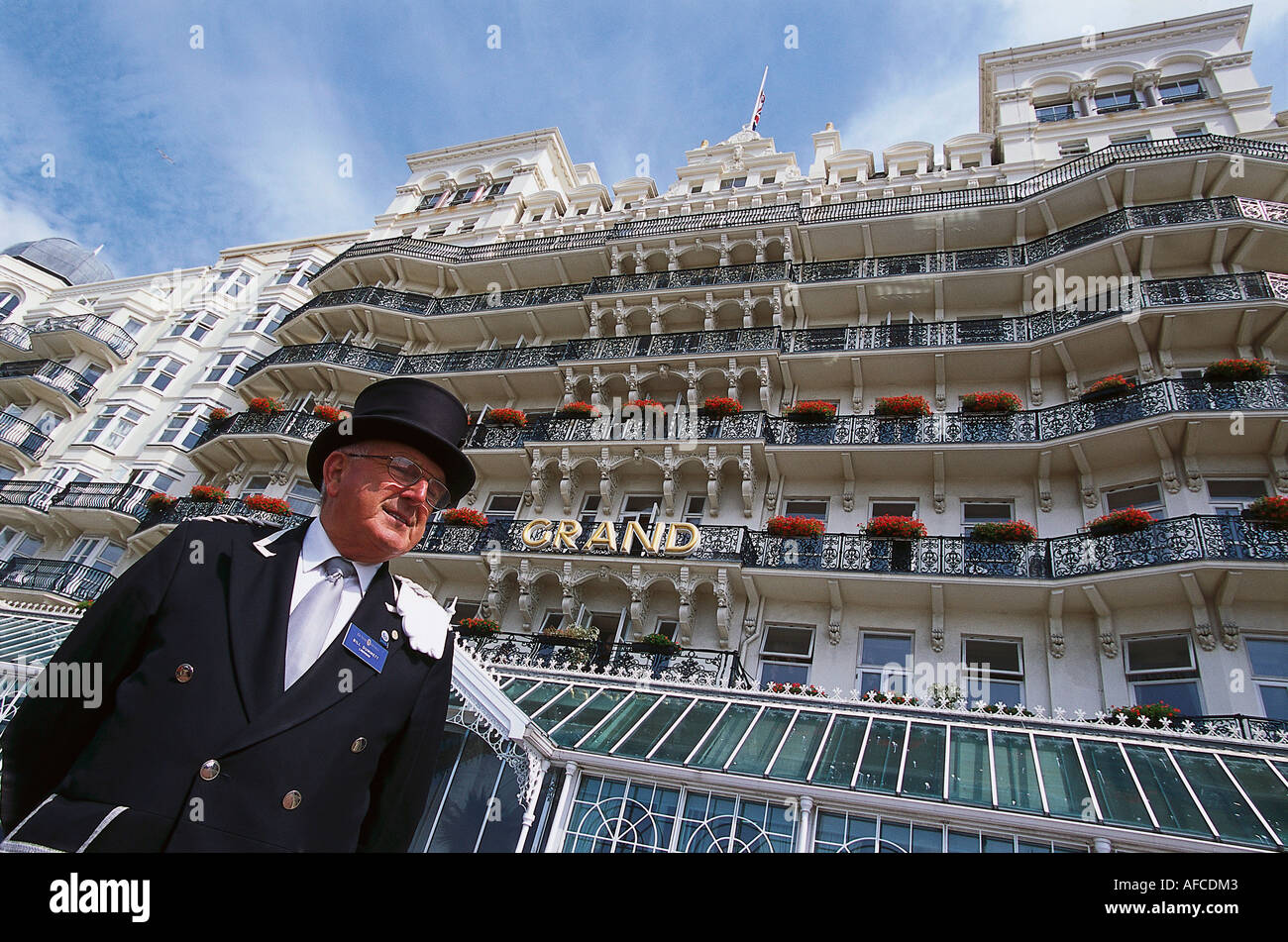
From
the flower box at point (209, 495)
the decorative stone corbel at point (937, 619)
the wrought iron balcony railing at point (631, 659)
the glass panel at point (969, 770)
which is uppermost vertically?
the flower box at point (209, 495)

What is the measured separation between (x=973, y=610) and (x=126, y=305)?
1589 inches

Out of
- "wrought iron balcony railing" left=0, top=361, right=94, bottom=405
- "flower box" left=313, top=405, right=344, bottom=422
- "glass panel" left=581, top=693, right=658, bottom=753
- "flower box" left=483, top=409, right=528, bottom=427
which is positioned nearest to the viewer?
"glass panel" left=581, top=693, right=658, bottom=753

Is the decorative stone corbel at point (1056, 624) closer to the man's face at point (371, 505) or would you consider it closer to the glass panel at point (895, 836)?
the glass panel at point (895, 836)

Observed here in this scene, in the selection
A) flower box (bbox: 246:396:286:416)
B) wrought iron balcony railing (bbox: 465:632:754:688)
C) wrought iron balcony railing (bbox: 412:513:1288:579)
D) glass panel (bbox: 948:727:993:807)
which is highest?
flower box (bbox: 246:396:286:416)

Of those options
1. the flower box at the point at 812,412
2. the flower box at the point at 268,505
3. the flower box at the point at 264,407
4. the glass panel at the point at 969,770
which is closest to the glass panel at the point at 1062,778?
the glass panel at the point at 969,770

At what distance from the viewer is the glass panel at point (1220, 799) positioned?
739 cm

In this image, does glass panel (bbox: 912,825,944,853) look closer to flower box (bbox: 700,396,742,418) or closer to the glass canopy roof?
the glass canopy roof

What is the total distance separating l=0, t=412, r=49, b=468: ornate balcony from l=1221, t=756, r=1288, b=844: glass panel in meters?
37.5

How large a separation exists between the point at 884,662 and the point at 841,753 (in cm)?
540

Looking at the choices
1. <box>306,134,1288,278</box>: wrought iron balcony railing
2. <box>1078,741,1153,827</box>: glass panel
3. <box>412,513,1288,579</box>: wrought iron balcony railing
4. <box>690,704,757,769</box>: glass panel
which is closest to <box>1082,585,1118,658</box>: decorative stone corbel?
<box>412,513,1288,579</box>: wrought iron balcony railing

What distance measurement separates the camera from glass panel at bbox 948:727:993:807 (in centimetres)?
825

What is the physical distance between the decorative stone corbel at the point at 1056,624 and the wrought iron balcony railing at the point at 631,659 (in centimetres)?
590
